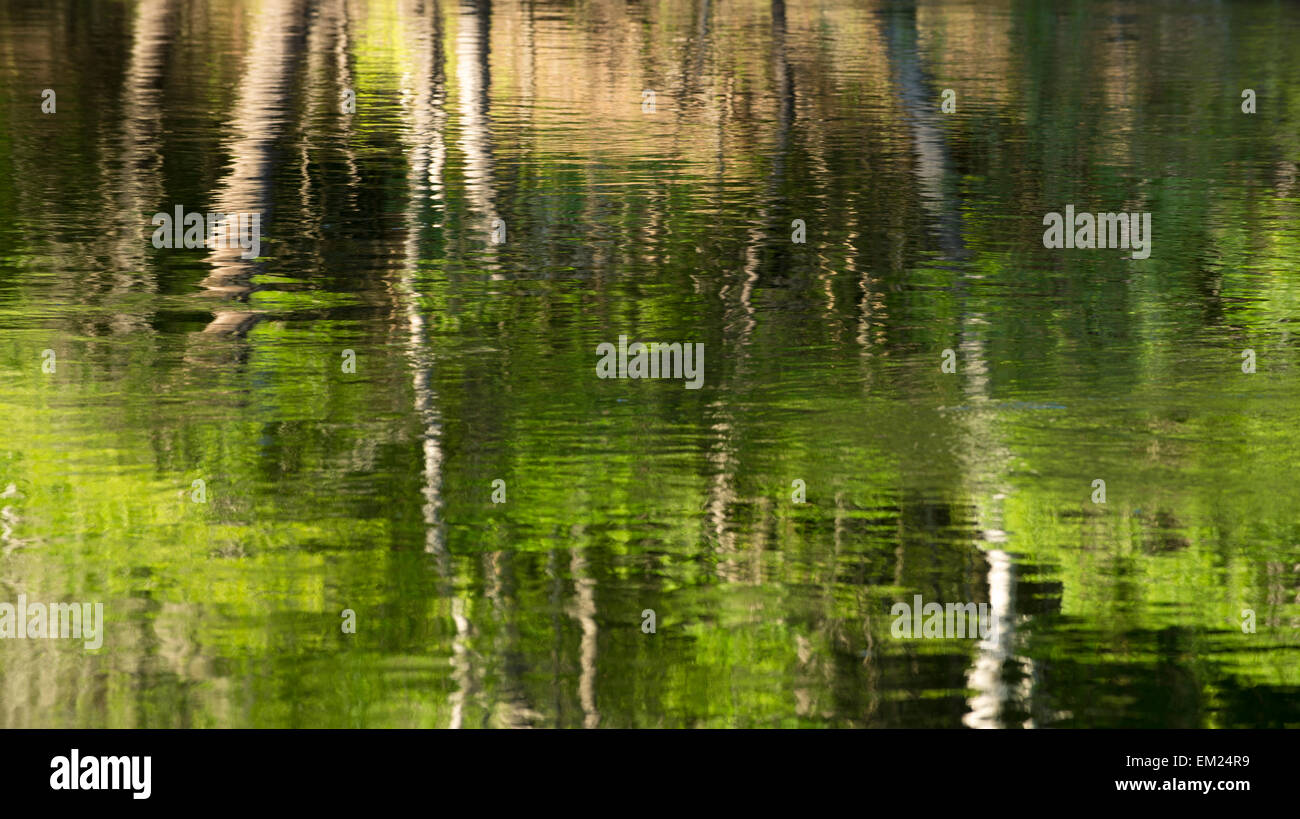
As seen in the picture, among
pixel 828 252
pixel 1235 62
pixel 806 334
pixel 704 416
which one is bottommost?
pixel 704 416

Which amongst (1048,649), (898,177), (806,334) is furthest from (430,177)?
(1048,649)

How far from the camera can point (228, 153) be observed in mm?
22906

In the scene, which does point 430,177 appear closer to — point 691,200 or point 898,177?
point 691,200

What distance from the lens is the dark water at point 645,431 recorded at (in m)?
8.22

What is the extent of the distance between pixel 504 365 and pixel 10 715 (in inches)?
227

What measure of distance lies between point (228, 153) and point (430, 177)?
3.02m

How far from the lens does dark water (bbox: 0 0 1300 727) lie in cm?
822

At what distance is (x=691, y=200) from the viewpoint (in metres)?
19.8

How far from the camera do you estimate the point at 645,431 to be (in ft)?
37.7

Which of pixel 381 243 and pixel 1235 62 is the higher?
pixel 1235 62
